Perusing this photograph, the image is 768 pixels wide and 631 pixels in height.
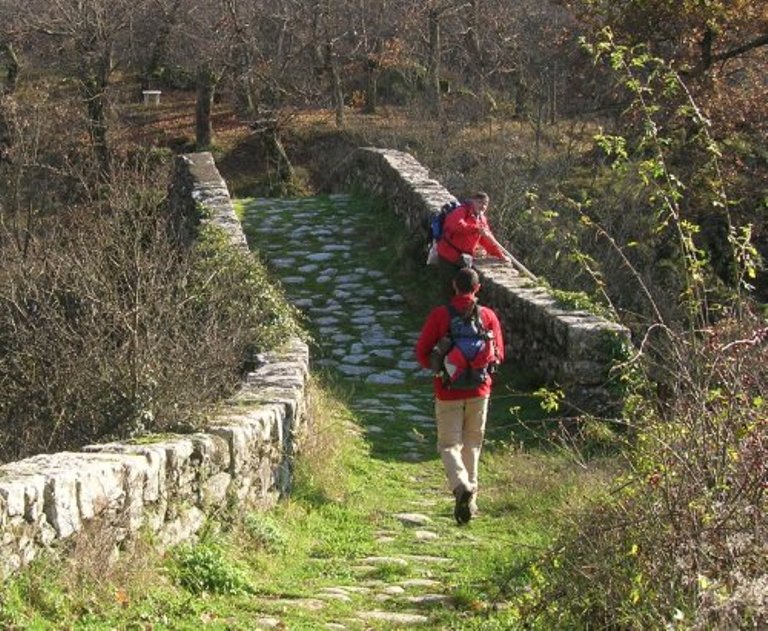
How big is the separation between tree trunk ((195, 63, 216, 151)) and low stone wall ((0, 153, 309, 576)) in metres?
22.5

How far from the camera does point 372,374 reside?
12719mm

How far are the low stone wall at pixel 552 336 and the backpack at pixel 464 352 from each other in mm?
1060

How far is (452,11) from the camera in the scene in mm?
31750

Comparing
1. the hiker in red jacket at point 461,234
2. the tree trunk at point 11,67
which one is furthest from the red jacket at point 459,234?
the tree trunk at point 11,67

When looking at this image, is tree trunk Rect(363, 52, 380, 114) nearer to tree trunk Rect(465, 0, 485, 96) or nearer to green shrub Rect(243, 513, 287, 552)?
tree trunk Rect(465, 0, 485, 96)

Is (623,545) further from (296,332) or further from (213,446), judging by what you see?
(296,332)

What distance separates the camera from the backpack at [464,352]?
8312mm

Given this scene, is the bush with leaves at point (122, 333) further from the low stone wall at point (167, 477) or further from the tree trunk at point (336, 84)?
the tree trunk at point (336, 84)

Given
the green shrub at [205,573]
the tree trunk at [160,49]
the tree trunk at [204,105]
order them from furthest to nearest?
1. the tree trunk at [160,49]
2. the tree trunk at [204,105]
3. the green shrub at [205,573]

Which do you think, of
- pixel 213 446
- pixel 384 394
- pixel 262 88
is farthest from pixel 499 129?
pixel 213 446

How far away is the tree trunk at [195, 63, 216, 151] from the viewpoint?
1241 inches

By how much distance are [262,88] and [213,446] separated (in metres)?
26.1

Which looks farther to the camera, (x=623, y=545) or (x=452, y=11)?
(x=452, y=11)

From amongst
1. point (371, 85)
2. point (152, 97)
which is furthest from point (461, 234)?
point (152, 97)
